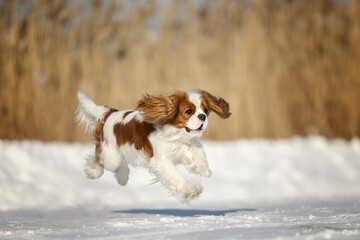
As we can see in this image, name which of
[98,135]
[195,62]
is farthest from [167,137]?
[195,62]

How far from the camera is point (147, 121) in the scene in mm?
4875

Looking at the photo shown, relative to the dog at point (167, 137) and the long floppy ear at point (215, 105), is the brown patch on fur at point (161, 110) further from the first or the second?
the long floppy ear at point (215, 105)

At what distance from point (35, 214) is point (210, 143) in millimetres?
3340

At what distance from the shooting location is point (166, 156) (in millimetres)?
4758

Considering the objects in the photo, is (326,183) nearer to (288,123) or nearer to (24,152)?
(288,123)

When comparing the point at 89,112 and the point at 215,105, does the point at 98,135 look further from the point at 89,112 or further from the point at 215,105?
the point at 215,105

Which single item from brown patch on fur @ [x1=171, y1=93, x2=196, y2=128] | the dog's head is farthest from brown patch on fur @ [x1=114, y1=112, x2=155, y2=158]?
brown patch on fur @ [x1=171, y1=93, x2=196, y2=128]

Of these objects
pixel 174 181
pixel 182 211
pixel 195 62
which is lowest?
pixel 182 211

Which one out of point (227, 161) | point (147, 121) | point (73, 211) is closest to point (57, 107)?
point (227, 161)

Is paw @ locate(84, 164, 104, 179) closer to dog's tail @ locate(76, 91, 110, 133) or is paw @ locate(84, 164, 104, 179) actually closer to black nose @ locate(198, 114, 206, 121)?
dog's tail @ locate(76, 91, 110, 133)

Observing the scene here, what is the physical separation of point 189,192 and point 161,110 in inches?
23.7

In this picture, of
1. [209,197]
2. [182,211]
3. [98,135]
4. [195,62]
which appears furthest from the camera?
[195,62]

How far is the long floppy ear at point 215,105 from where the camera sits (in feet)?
15.9

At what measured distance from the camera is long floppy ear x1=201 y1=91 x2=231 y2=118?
4.85 meters
